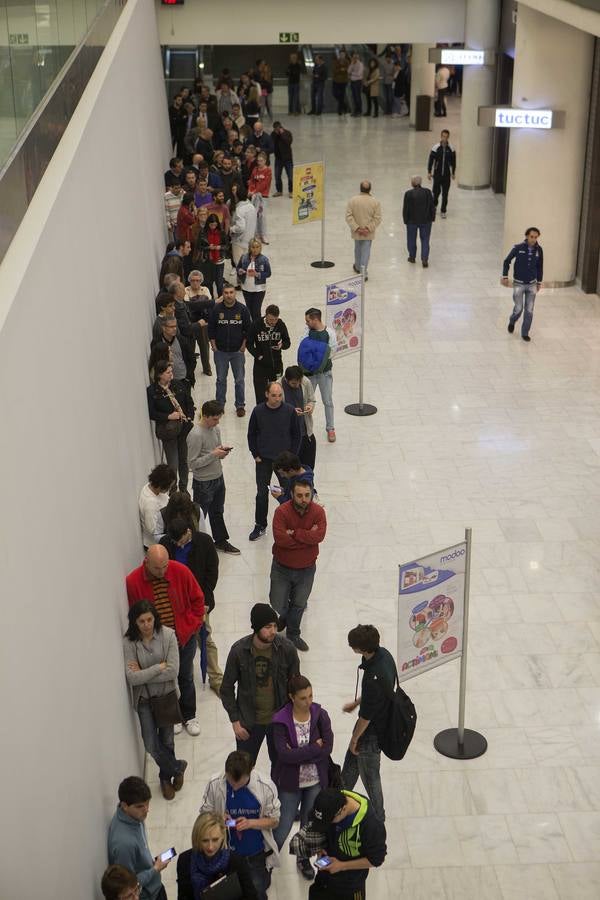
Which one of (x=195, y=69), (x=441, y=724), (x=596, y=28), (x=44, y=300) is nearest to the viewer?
(x=44, y=300)

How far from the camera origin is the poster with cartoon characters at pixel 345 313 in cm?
1275


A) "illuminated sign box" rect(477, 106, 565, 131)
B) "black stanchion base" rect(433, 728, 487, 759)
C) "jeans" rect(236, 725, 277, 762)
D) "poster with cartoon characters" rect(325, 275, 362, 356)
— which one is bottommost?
"black stanchion base" rect(433, 728, 487, 759)

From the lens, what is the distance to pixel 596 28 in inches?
522

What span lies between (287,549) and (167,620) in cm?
130

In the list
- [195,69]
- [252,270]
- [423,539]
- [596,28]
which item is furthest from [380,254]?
[195,69]

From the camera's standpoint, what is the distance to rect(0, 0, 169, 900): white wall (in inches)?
173

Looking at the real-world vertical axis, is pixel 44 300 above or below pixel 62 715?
above

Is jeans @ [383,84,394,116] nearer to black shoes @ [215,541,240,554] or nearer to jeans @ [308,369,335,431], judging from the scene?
jeans @ [308,369,335,431]

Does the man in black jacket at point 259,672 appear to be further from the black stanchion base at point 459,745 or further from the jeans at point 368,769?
the black stanchion base at point 459,745

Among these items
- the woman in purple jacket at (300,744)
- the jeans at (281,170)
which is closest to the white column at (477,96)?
the jeans at (281,170)

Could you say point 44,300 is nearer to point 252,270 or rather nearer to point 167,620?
point 167,620

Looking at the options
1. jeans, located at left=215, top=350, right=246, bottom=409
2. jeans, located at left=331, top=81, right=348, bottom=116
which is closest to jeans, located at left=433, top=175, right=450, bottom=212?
jeans, located at left=215, top=350, right=246, bottom=409

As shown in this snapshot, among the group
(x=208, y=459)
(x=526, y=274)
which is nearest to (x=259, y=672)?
(x=208, y=459)

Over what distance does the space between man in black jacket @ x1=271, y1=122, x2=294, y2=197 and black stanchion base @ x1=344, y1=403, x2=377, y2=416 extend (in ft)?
34.0
